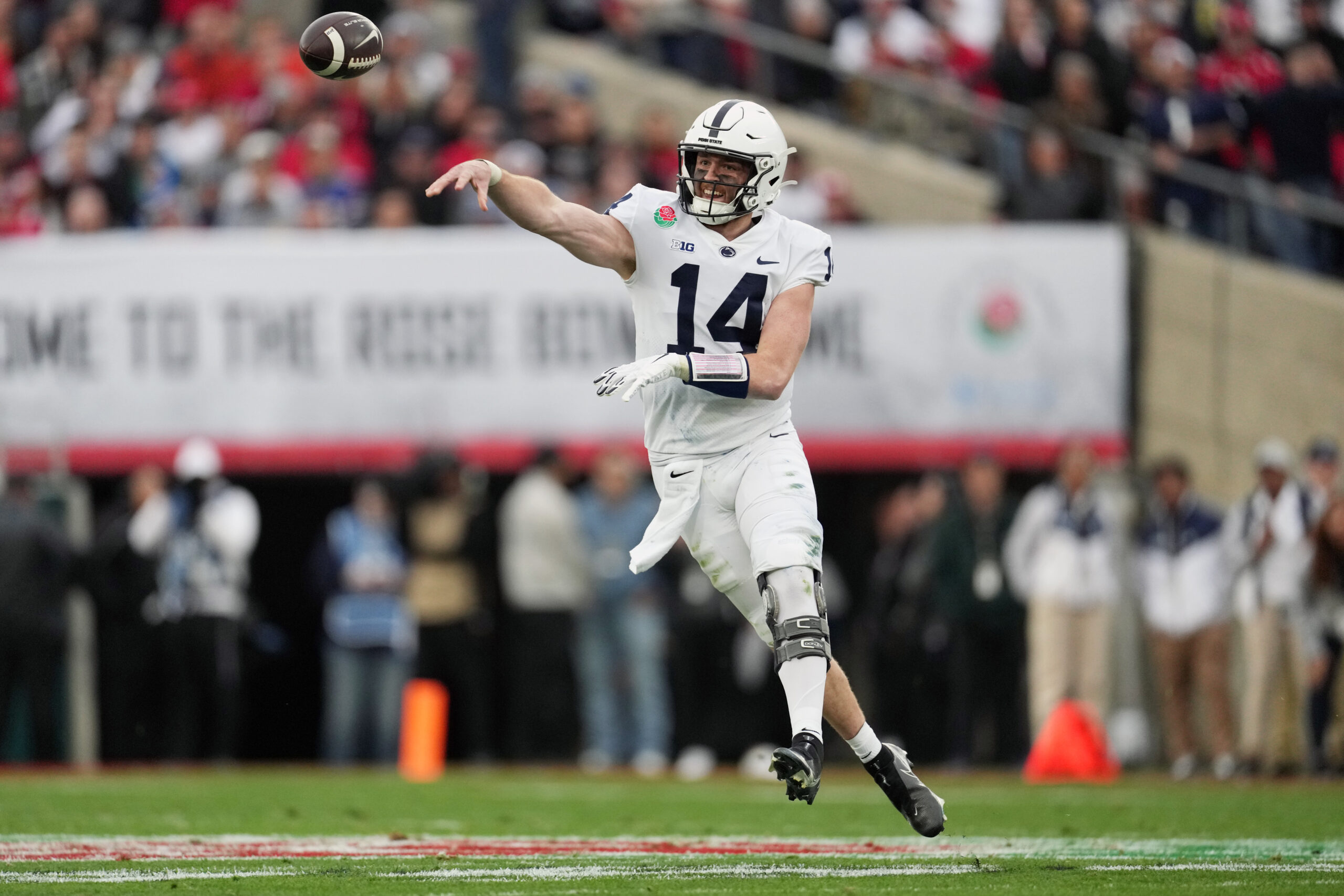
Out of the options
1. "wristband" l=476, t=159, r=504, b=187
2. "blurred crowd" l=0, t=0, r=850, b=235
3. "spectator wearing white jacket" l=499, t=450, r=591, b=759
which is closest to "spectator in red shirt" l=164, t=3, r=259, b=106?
"blurred crowd" l=0, t=0, r=850, b=235

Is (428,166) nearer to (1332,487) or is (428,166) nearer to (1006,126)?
(1006,126)

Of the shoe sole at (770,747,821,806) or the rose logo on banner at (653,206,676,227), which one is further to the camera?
the rose logo on banner at (653,206,676,227)

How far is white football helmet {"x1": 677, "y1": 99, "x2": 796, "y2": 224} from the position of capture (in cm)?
655

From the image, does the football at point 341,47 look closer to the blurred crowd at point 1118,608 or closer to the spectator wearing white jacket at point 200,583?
the spectator wearing white jacket at point 200,583

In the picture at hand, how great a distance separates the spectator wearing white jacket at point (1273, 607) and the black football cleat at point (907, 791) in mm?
6024

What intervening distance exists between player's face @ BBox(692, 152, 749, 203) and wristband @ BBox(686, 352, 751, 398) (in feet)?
1.91

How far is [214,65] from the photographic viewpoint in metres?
15.4

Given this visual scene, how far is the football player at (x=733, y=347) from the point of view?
6379 mm

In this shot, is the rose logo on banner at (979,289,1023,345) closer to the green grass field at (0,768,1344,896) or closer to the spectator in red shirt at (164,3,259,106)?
the green grass field at (0,768,1344,896)

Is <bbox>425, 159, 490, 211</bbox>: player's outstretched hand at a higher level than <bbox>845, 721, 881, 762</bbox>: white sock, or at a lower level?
higher

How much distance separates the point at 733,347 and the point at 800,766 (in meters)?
1.37

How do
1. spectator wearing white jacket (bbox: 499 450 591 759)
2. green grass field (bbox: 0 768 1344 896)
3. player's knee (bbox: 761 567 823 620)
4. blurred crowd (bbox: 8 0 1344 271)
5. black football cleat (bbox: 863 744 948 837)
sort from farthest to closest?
1. blurred crowd (bbox: 8 0 1344 271)
2. spectator wearing white jacket (bbox: 499 450 591 759)
3. black football cleat (bbox: 863 744 948 837)
4. player's knee (bbox: 761 567 823 620)
5. green grass field (bbox: 0 768 1344 896)

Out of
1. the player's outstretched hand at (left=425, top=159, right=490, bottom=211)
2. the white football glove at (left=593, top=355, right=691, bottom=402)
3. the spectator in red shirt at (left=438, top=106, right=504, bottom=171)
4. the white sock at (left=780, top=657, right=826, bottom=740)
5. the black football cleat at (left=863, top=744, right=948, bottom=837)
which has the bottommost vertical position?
the black football cleat at (left=863, top=744, right=948, bottom=837)

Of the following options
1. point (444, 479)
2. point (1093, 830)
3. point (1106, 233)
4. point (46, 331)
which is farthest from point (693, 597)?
point (1093, 830)
